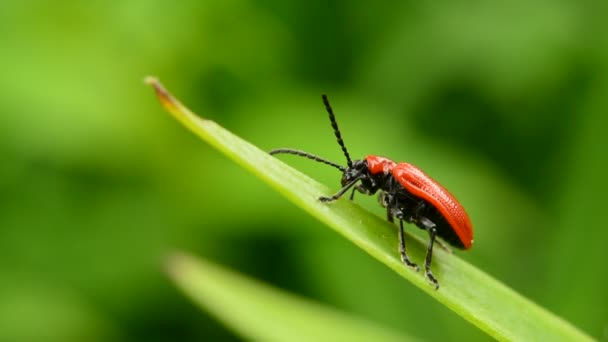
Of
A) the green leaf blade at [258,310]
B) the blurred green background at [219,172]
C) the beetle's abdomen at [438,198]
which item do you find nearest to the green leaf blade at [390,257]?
the beetle's abdomen at [438,198]

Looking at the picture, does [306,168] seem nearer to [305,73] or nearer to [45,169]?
[305,73]

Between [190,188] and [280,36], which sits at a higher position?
[280,36]

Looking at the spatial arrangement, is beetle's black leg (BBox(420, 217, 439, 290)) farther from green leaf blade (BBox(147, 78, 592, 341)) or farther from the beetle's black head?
the beetle's black head

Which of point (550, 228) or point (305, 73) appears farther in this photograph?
point (305, 73)

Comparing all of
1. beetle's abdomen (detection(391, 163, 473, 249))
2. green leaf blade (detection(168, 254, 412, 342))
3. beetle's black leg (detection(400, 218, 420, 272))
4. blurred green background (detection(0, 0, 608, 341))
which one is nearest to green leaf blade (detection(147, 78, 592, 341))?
beetle's black leg (detection(400, 218, 420, 272))

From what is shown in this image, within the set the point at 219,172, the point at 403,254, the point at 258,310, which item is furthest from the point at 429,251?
the point at 219,172

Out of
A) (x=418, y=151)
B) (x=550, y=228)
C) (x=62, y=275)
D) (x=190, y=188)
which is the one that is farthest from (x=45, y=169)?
(x=550, y=228)
